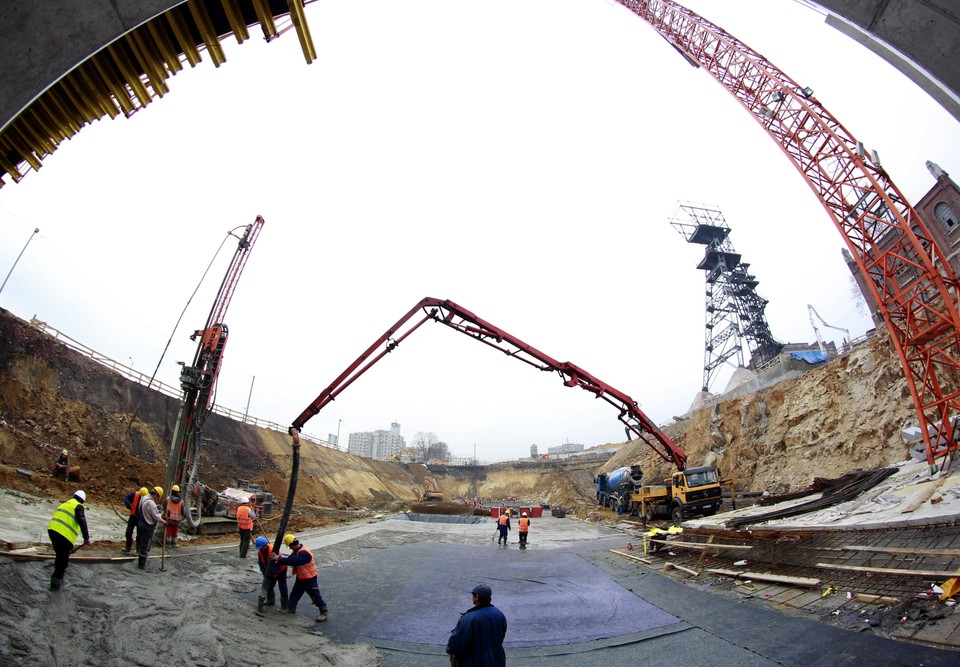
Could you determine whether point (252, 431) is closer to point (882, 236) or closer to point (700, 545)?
point (700, 545)

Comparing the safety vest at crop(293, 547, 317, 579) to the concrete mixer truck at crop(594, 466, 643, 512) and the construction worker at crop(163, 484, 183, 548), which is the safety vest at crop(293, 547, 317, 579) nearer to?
the construction worker at crop(163, 484, 183, 548)

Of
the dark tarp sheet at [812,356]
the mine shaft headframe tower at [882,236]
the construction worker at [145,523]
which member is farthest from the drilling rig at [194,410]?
the dark tarp sheet at [812,356]

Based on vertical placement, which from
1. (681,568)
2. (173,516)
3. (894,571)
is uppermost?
(894,571)

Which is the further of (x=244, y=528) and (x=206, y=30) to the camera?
(x=244, y=528)

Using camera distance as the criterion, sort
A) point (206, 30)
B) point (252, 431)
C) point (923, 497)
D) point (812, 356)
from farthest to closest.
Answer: point (252, 431) < point (812, 356) < point (923, 497) < point (206, 30)

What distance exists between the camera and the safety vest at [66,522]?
239 inches

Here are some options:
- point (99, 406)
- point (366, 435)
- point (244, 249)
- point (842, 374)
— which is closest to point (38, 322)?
point (99, 406)

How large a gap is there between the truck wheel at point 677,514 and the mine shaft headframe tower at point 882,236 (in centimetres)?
760

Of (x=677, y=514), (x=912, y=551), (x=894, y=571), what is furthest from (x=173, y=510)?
(x=677, y=514)

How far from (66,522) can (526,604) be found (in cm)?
771

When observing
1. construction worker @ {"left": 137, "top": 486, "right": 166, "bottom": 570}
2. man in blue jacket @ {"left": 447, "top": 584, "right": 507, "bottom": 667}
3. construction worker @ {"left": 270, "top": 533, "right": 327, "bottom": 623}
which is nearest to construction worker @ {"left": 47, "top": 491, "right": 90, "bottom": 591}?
construction worker @ {"left": 137, "top": 486, "right": 166, "bottom": 570}

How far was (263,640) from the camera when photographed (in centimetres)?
561

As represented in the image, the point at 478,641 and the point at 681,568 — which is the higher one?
the point at 478,641

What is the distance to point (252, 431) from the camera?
111ft
